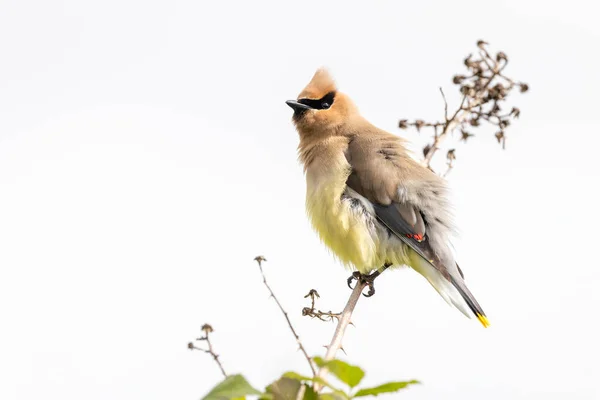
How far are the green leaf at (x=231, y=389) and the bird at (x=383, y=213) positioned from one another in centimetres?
319

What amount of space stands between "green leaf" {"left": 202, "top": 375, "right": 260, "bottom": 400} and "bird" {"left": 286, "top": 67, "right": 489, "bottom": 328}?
126 inches

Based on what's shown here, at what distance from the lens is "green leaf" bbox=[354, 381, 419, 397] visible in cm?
108

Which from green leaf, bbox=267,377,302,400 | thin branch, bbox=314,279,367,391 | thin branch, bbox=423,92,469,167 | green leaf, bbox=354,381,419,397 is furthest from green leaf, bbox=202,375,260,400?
thin branch, bbox=423,92,469,167

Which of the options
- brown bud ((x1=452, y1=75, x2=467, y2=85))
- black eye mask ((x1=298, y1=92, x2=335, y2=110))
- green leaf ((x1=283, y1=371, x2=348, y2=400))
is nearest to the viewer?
green leaf ((x1=283, y1=371, x2=348, y2=400))

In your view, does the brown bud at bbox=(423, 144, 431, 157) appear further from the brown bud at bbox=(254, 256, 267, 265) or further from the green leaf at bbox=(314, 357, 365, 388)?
the green leaf at bbox=(314, 357, 365, 388)

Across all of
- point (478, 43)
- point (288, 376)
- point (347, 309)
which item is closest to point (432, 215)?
point (478, 43)

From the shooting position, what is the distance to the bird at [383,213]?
439 cm

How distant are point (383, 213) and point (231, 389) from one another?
344 cm

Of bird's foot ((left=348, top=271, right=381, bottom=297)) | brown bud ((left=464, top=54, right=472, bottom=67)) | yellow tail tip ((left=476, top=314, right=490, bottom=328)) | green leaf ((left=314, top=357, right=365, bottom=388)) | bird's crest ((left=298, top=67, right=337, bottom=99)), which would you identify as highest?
bird's crest ((left=298, top=67, right=337, bottom=99))

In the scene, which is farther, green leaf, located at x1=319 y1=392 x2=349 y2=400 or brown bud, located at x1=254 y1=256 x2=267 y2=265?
brown bud, located at x1=254 y1=256 x2=267 y2=265

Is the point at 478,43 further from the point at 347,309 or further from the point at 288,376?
the point at 288,376

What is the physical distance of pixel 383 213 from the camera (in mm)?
4461

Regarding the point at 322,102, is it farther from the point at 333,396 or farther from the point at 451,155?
the point at 333,396

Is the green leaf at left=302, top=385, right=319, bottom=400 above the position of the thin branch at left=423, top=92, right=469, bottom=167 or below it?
below
